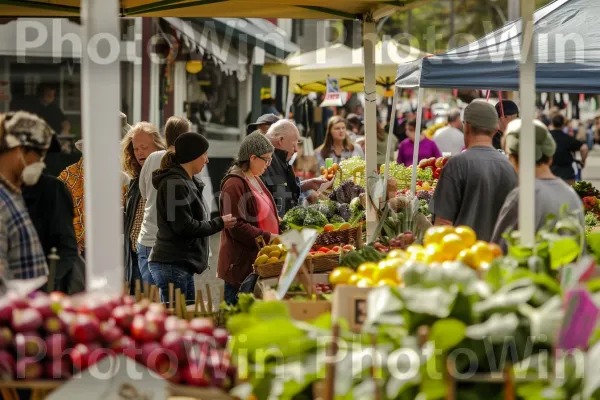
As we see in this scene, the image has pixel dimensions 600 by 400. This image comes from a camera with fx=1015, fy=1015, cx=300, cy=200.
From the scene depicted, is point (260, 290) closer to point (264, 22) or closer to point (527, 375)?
point (527, 375)

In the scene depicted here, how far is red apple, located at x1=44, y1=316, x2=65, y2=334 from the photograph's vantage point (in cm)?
293

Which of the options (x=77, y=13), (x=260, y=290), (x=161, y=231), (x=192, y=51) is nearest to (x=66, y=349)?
(x=260, y=290)

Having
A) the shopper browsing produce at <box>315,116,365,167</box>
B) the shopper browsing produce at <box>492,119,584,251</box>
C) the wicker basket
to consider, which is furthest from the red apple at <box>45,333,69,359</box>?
the shopper browsing produce at <box>315,116,365,167</box>

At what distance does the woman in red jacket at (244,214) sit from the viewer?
6301 millimetres

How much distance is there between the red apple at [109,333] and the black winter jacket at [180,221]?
299cm

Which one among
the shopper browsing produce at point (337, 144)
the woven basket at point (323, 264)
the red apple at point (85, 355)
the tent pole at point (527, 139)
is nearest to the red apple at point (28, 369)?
the red apple at point (85, 355)

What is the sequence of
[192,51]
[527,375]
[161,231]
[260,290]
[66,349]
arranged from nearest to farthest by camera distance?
[527,375]
[66,349]
[260,290]
[161,231]
[192,51]

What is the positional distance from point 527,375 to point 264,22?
58.5 ft

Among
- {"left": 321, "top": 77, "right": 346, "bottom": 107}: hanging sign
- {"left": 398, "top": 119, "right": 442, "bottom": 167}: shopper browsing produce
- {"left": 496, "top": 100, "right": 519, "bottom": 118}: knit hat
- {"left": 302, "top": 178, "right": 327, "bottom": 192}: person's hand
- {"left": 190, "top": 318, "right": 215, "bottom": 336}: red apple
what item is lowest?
{"left": 190, "top": 318, "right": 215, "bottom": 336}: red apple

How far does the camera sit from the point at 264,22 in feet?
65.9

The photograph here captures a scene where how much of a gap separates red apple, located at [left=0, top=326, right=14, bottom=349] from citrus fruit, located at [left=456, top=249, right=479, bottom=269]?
158cm

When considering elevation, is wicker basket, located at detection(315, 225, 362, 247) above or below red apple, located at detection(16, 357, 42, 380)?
above

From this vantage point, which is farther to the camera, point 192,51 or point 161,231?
point 192,51

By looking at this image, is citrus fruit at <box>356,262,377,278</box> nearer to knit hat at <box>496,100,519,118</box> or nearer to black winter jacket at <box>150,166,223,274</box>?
black winter jacket at <box>150,166,223,274</box>
